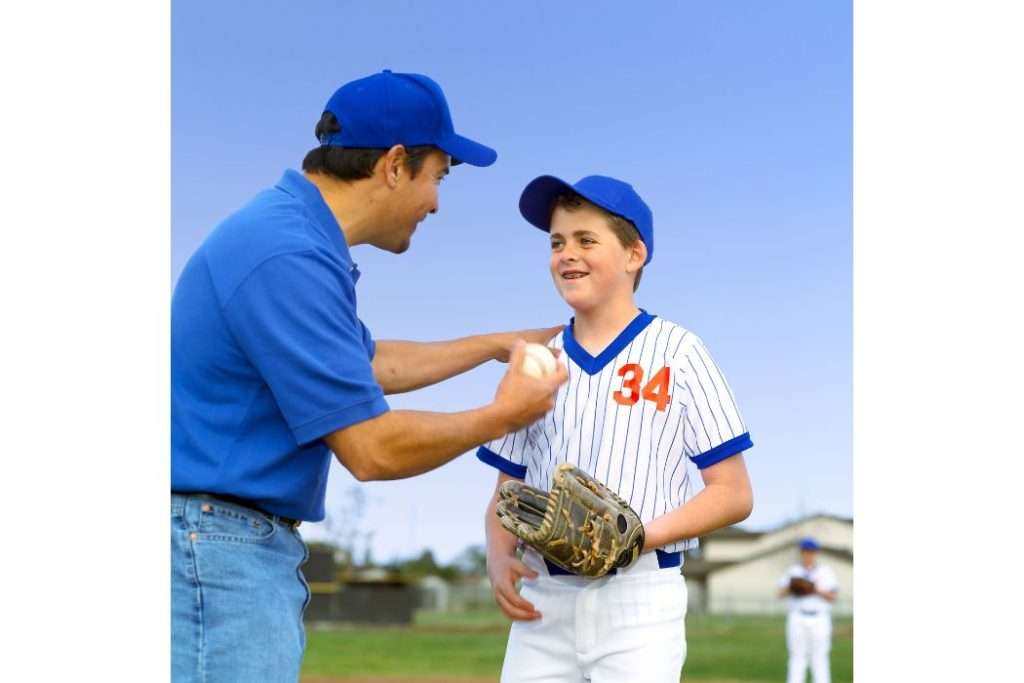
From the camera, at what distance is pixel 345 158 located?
8.48 ft

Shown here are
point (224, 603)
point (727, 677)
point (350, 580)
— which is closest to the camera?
point (224, 603)

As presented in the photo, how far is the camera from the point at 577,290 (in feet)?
9.04

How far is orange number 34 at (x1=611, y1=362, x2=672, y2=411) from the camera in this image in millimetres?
2688

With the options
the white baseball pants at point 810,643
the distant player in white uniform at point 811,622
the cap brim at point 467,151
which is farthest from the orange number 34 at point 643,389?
the white baseball pants at point 810,643

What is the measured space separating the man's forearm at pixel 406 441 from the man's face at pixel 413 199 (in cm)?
57

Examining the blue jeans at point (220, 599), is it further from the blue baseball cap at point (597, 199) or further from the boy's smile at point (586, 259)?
the blue baseball cap at point (597, 199)

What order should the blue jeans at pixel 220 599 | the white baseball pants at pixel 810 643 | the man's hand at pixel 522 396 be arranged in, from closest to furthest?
1. the blue jeans at pixel 220 599
2. the man's hand at pixel 522 396
3. the white baseball pants at pixel 810 643

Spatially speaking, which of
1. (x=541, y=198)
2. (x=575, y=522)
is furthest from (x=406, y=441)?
(x=541, y=198)

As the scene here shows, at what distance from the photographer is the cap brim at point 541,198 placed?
280 cm

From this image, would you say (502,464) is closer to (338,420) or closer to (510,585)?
(510,585)

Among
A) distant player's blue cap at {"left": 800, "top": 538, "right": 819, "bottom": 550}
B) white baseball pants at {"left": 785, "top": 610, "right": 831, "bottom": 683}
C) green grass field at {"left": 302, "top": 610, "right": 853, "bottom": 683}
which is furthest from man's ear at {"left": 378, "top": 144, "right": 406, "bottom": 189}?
green grass field at {"left": 302, "top": 610, "right": 853, "bottom": 683}
